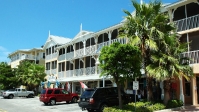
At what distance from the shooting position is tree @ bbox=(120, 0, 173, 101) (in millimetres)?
17531

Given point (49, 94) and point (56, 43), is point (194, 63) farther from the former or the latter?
point (56, 43)

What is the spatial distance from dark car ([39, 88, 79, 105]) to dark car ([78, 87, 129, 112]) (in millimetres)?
7968

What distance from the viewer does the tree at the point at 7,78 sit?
45.6 meters

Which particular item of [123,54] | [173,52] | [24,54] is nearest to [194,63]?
[173,52]

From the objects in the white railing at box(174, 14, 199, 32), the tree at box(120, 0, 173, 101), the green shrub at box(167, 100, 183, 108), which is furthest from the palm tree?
the green shrub at box(167, 100, 183, 108)

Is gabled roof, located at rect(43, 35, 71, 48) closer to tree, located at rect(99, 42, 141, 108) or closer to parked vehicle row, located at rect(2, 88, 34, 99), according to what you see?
parked vehicle row, located at rect(2, 88, 34, 99)

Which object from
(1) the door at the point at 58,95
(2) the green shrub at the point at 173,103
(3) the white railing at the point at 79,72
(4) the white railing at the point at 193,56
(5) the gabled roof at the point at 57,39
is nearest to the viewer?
(2) the green shrub at the point at 173,103

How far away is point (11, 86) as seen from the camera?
46.8 meters

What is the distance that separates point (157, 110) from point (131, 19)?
678cm

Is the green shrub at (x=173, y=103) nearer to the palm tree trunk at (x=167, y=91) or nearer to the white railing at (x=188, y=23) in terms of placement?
the palm tree trunk at (x=167, y=91)

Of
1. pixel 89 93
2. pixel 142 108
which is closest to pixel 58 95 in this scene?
pixel 89 93

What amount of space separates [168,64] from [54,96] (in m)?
13.3

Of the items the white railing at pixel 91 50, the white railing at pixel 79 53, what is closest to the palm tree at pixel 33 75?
the white railing at pixel 79 53

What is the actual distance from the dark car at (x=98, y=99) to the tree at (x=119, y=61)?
247cm
